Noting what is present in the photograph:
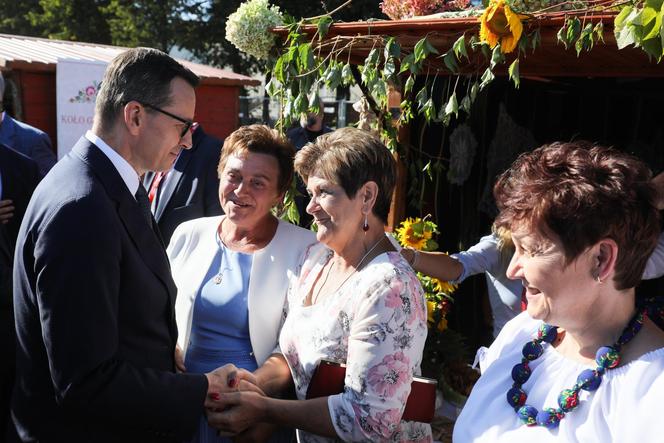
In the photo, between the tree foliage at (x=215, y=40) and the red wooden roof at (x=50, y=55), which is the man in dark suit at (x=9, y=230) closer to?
the red wooden roof at (x=50, y=55)

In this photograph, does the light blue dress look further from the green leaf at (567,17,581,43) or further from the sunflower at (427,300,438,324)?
the green leaf at (567,17,581,43)

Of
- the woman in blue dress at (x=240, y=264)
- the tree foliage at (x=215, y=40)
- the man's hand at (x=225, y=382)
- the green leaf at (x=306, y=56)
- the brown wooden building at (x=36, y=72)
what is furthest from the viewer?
the tree foliage at (x=215, y=40)

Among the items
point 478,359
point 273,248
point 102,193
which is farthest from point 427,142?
point 102,193

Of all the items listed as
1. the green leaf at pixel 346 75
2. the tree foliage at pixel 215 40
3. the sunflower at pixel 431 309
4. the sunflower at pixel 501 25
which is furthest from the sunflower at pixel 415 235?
the tree foliage at pixel 215 40

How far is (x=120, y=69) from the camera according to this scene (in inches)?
77.2

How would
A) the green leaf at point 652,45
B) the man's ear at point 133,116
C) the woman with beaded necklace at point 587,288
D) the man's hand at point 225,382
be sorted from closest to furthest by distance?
the woman with beaded necklace at point 587,288 < the green leaf at point 652,45 < the man's ear at point 133,116 < the man's hand at point 225,382

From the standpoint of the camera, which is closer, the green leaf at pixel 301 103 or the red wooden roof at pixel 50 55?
the green leaf at pixel 301 103

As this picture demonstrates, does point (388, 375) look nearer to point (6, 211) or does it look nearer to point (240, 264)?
point (240, 264)

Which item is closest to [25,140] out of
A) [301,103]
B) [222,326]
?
[301,103]

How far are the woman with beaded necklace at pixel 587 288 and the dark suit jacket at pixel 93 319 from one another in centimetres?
97

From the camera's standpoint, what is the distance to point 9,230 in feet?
10.4

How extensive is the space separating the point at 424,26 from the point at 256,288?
48.6 inches

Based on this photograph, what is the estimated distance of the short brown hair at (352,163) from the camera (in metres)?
2.30

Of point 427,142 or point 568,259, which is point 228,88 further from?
point 568,259
